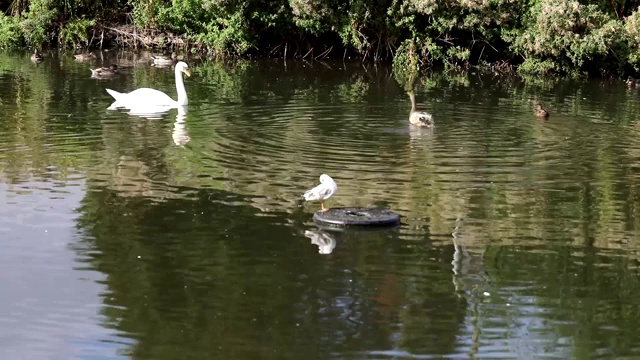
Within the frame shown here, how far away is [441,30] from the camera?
31172 mm

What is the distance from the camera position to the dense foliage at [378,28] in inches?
1142

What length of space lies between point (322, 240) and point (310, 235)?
24 centimetres

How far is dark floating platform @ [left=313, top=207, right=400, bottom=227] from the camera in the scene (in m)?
12.8

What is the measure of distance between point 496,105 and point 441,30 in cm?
862

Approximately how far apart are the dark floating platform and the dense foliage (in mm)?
17024

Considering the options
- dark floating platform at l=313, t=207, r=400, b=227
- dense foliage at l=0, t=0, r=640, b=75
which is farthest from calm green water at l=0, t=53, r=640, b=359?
dense foliage at l=0, t=0, r=640, b=75

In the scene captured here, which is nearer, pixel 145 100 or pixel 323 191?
pixel 323 191

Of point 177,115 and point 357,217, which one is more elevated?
point 177,115

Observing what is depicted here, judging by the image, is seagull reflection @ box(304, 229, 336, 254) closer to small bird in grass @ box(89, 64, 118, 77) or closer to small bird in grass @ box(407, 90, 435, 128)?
small bird in grass @ box(407, 90, 435, 128)

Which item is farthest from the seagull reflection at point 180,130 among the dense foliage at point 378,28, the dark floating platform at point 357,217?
the dense foliage at point 378,28

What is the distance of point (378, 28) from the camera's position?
32469 millimetres

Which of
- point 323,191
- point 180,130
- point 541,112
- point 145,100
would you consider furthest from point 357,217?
point 145,100

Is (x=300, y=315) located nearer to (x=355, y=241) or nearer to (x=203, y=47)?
(x=355, y=241)

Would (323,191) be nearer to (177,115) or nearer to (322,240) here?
(322,240)
